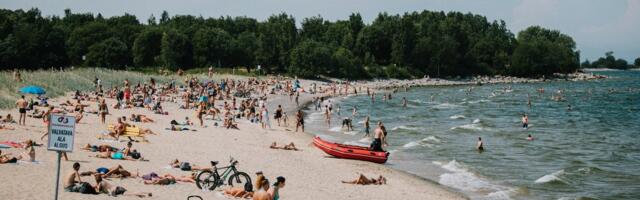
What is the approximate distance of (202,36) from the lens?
3497 inches

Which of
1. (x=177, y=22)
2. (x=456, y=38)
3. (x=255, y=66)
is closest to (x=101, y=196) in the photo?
(x=255, y=66)

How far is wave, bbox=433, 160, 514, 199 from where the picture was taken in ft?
63.8

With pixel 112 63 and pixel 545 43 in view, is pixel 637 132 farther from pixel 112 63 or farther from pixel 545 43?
pixel 545 43

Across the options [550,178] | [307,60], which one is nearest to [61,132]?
[550,178]

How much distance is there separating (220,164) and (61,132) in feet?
37.1

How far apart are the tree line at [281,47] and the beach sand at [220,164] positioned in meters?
57.2

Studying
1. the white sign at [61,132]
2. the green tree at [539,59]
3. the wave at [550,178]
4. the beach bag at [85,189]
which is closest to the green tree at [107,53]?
the wave at [550,178]

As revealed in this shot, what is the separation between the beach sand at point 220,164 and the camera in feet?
50.2

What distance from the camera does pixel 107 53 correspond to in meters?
84.6

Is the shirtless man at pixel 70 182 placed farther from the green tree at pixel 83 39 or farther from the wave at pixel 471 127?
the green tree at pixel 83 39

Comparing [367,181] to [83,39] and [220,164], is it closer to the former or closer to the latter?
[220,164]

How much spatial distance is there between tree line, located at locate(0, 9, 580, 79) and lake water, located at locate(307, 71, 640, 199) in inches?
1421

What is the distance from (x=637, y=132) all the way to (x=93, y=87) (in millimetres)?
39482

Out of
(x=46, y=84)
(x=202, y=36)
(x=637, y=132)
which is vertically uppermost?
(x=202, y=36)
